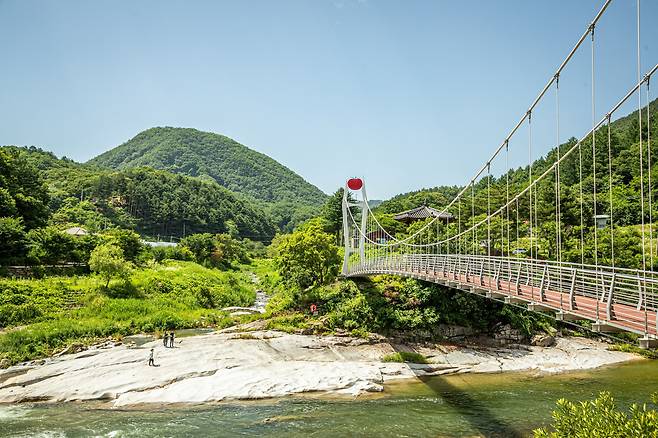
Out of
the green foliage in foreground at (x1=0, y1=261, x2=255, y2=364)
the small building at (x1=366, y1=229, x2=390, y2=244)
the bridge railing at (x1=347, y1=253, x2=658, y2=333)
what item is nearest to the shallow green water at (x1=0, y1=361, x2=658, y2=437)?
the bridge railing at (x1=347, y1=253, x2=658, y2=333)

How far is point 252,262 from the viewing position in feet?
214

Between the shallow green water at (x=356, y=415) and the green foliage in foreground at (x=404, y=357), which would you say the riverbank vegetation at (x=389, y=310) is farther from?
the shallow green water at (x=356, y=415)

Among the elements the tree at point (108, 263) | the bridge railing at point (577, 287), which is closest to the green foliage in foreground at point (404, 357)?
the bridge railing at point (577, 287)

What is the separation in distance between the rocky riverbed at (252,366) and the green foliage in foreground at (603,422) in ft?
30.2

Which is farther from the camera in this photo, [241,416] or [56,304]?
[56,304]

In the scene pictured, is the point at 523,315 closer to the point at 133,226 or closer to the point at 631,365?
the point at 631,365

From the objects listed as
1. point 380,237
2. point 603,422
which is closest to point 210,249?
point 380,237

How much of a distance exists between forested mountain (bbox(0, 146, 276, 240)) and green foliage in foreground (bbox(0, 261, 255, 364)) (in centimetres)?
3328

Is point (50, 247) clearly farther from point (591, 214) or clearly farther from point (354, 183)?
point (591, 214)

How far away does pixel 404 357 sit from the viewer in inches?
837

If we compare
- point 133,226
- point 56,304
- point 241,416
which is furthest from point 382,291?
point 133,226

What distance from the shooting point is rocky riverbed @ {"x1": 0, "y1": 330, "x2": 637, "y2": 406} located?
629 inches

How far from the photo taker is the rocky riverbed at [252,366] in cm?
1597

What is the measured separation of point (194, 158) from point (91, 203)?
345 ft
